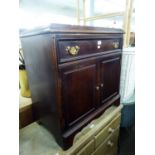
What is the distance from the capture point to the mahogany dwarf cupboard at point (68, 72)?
2.40 feet

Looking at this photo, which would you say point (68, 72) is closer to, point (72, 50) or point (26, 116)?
point (72, 50)

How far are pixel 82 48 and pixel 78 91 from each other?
27 cm

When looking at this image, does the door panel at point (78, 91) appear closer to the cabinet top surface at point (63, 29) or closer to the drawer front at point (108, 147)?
the cabinet top surface at point (63, 29)

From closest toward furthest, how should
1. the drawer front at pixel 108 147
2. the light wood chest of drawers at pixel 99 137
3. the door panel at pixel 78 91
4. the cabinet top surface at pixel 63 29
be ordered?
the cabinet top surface at pixel 63 29
the door panel at pixel 78 91
the light wood chest of drawers at pixel 99 137
the drawer front at pixel 108 147

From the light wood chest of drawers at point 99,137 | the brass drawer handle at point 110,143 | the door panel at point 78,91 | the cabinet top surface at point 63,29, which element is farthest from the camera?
the brass drawer handle at point 110,143

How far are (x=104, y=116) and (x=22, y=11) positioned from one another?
1388mm

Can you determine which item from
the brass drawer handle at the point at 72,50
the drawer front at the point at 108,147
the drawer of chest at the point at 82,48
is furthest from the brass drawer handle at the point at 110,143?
the brass drawer handle at the point at 72,50

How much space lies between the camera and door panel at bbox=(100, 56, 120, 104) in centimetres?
108

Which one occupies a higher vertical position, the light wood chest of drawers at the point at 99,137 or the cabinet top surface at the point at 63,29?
the cabinet top surface at the point at 63,29

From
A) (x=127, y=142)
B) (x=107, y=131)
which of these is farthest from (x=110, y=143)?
(x=127, y=142)
